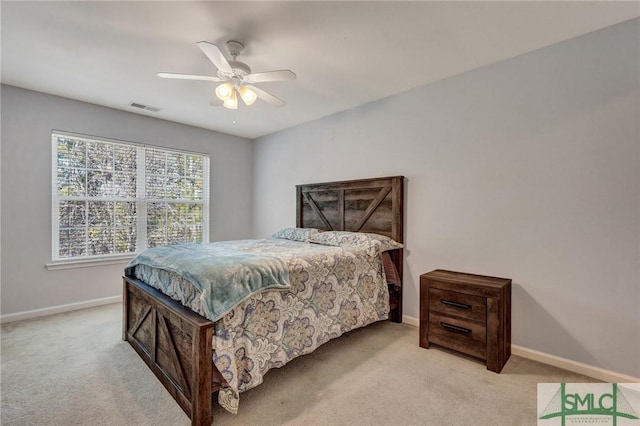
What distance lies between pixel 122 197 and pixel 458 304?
4264 mm

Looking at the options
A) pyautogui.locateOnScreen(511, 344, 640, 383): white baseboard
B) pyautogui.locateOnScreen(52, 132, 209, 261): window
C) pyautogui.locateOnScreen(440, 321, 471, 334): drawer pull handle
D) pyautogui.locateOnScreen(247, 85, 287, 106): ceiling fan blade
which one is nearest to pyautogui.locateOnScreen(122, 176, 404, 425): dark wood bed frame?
pyautogui.locateOnScreen(440, 321, 471, 334): drawer pull handle

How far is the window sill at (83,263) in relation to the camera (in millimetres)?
3471

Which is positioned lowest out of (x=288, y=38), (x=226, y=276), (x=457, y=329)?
(x=457, y=329)

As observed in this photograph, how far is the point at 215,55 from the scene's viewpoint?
1.98m

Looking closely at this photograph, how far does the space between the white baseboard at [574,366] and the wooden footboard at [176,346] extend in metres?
2.47

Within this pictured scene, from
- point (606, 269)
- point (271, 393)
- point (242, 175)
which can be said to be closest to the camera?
point (271, 393)

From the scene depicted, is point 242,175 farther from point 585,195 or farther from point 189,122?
point 585,195

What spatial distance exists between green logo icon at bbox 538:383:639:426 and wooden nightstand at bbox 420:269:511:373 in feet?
1.29

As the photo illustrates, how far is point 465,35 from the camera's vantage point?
2.24 meters

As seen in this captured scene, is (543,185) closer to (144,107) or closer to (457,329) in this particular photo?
(457,329)

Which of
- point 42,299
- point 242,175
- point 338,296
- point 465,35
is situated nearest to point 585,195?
point 465,35

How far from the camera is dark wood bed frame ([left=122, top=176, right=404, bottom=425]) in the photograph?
160cm

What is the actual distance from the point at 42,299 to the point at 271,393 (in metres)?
3.27

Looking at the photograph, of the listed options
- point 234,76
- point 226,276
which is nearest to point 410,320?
point 226,276
